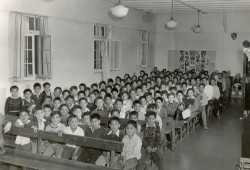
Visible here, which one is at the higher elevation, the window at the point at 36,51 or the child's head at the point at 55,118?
the window at the point at 36,51

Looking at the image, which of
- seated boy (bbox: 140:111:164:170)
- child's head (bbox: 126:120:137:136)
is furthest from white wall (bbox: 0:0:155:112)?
seated boy (bbox: 140:111:164:170)

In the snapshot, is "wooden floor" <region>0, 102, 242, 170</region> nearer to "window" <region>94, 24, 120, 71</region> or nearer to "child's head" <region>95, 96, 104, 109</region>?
"child's head" <region>95, 96, 104, 109</region>

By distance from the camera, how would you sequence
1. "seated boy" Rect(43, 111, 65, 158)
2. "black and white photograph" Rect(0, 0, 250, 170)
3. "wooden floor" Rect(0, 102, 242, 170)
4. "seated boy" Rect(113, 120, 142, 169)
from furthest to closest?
"wooden floor" Rect(0, 102, 242, 170) → "seated boy" Rect(43, 111, 65, 158) → "black and white photograph" Rect(0, 0, 250, 170) → "seated boy" Rect(113, 120, 142, 169)

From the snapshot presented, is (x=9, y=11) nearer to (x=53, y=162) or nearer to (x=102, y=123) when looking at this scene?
(x=102, y=123)

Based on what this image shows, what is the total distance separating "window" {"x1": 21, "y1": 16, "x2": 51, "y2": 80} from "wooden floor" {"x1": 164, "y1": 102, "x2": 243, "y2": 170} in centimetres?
447

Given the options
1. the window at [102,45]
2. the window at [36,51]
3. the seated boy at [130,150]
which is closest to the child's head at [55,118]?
the seated boy at [130,150]

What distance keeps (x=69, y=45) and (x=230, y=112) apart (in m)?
6.28

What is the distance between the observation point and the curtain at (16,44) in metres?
8.68

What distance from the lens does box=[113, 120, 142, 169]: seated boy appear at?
5.37 meters

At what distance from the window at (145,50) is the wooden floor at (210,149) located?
6.90m

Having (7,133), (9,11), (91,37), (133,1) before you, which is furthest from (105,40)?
(7,133)

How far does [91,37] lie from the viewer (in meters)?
12.2

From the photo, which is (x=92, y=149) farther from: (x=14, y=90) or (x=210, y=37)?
(x=210, y=37)

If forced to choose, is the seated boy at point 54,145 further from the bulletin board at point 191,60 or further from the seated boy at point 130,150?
the bulletin board at point 191,60
